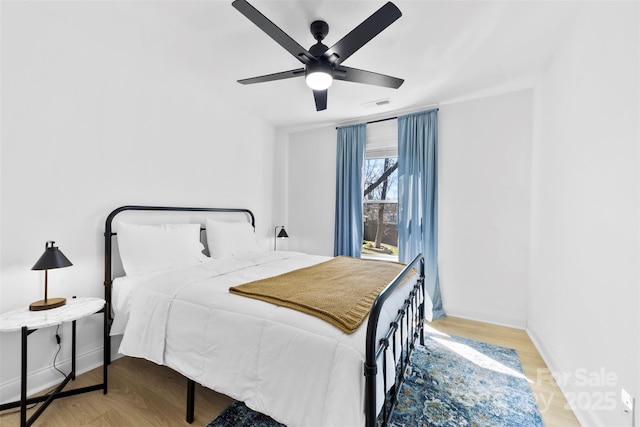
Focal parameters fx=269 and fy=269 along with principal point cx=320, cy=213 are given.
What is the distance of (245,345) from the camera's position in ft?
4.50

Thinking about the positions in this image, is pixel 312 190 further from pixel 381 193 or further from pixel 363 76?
pixel 363 76

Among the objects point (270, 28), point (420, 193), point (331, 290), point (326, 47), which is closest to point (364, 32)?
point (326, 47)

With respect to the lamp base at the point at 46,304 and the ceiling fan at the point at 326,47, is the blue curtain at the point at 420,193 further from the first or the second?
the lamp base at the point at 46,304

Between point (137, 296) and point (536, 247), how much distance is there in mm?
3485

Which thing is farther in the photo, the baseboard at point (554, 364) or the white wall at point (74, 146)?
the white wall at point (74, 146)

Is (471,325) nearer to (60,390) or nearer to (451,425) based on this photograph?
(451,425)

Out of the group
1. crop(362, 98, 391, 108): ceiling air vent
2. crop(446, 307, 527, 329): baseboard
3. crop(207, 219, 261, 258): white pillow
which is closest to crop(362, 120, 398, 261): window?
crop(362, 98, 391, 108): ceiling air vent

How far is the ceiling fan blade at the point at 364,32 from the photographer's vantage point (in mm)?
1415

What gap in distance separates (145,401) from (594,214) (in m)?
2.99

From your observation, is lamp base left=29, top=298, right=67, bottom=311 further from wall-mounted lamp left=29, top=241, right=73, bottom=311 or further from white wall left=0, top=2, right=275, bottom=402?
white wall left=0, top=2, right=275, bottom=402

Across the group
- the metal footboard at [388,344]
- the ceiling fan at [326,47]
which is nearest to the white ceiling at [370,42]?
the ceiling fan at [326,47]

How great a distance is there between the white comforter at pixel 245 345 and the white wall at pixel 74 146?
46cm

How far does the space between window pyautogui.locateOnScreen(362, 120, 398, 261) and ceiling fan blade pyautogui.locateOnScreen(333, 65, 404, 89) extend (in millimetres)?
1648

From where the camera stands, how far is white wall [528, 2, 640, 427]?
1229 mm
